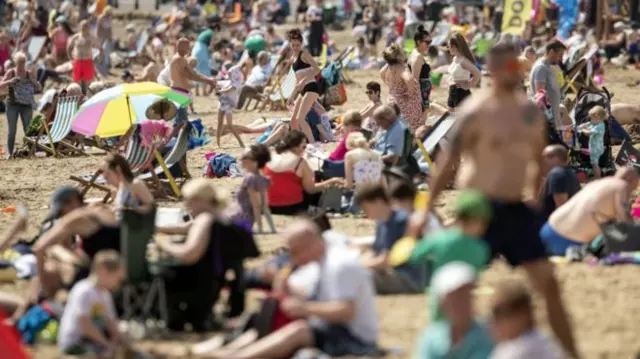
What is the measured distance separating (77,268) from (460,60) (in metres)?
6.88

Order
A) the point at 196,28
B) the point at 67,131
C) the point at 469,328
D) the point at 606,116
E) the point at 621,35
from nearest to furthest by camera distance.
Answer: the point at 469,328
the point at 606,116
the point at 67,131
the point at 621,35
the point at 196,28

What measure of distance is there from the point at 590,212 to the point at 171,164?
16.2 feet

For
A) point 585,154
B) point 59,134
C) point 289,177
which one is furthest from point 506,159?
point 59,134

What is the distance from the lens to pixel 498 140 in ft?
24.0

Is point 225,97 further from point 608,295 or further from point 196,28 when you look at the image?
point 196,28

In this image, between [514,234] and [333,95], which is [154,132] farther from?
[514,234]

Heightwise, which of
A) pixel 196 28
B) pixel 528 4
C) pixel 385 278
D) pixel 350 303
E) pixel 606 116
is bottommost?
pixel 196 28

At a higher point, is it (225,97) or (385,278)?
(385,278)

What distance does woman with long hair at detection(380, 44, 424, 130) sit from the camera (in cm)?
1426

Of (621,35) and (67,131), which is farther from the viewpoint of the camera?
(621,35)

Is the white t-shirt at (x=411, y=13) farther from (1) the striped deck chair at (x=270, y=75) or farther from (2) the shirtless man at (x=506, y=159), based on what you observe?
(2) the shirtless man at (x=506, y=159)

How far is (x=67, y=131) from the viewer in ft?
54.5

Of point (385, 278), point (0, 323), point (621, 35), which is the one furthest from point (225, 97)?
point (621, 35)

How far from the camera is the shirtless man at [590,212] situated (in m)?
9.70
